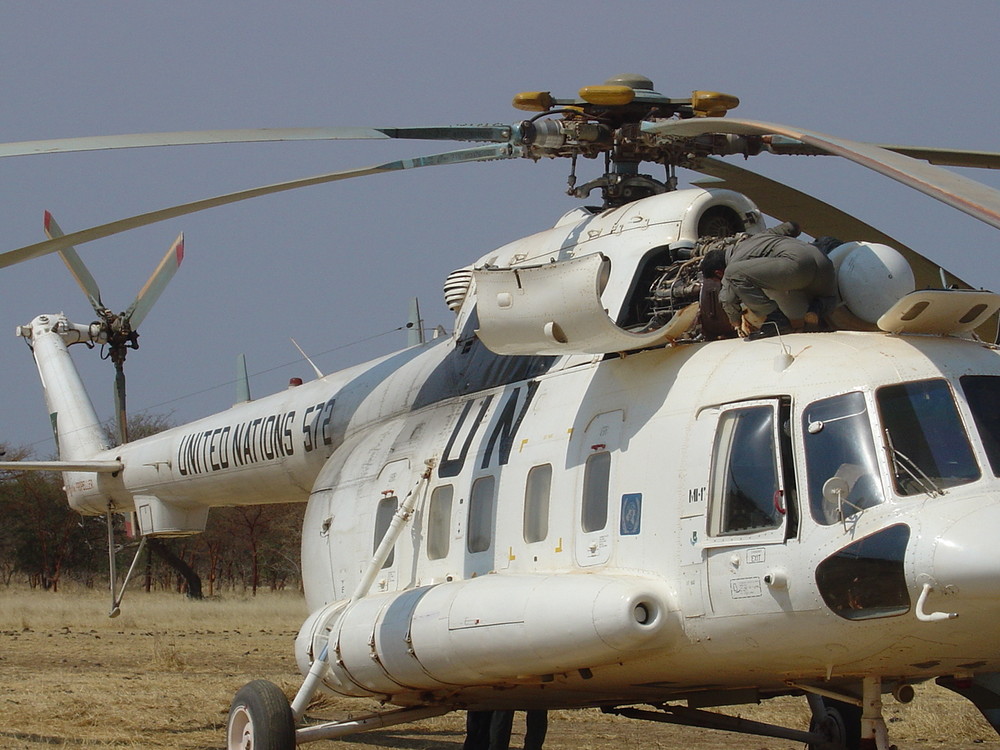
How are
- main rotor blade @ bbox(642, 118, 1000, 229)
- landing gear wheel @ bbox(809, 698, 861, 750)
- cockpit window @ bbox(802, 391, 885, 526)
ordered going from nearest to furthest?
main rotor blade @ bbox(642, 118, 1000, 229), cockpit window @ bbox(802, 391, 885, 526), landing gear wheel @ bbox(809, 698, 861, 750)

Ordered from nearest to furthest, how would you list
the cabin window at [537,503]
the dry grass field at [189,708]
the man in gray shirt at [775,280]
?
1. the man in gray shirt at [775,280]
2. the cabin window at [537,503]
3. the dry grass field at [189,708]

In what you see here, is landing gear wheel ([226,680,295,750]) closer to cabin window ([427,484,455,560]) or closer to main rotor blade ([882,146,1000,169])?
cabin window ([427,484,455,560])

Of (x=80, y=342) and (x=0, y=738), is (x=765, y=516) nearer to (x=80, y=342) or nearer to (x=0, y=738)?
(x=0, y=738)

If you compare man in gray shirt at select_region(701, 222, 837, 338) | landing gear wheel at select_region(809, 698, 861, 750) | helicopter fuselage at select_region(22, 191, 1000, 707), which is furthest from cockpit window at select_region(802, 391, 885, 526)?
landing gear wheel at select_region(809, 698, 861, 750)

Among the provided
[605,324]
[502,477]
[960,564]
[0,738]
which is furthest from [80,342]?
[960,564]

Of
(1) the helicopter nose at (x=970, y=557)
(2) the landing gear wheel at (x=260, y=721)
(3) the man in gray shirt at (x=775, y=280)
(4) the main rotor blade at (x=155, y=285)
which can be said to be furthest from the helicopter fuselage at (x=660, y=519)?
(4) the main rotor blade at (x=155, y=285)

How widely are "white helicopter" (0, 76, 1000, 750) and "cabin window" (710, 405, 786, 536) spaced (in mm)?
12

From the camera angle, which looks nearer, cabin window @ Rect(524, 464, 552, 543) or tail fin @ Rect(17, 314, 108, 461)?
cabin window @ Rect(524, 464, 552, 543)

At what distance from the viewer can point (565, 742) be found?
11.5 metres

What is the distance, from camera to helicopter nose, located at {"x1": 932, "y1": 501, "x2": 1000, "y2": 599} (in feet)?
19.1

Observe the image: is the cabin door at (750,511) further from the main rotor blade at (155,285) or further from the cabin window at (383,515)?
the main rotor blade at (155,285)

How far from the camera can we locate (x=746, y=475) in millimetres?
6824

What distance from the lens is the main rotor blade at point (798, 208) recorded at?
373 inches

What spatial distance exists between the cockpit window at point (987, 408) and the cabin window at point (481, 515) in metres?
3.13
